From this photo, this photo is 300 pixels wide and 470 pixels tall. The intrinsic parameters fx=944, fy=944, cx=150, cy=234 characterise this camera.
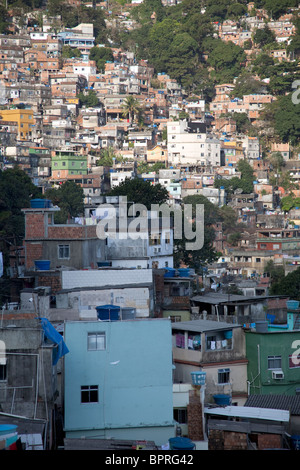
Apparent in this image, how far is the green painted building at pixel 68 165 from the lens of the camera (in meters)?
83.1

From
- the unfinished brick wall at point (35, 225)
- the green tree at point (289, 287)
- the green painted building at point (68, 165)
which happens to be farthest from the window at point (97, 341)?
the green painted building at point (68, 165)

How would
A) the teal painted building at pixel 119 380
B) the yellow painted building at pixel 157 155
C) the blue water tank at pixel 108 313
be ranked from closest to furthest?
the teal painted building at pixel 119 380 < the blue water tank at pixel 108 313 < the yellow painted building at pixel 157 155

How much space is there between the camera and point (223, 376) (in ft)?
63.1

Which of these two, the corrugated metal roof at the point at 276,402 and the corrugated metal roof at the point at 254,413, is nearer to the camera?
Answer: the corrugated metal roof at the point at 254,413

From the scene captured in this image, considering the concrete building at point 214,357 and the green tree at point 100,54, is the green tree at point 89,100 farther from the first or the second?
the concrete building at point 214,357

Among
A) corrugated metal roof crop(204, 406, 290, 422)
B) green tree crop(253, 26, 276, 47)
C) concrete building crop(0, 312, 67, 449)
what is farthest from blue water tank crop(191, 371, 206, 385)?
green tree crop(253, 26, 276, 47)

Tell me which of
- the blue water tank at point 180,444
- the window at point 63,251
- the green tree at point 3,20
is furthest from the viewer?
the green tree at point 3,20

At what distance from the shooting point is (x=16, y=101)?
97.4 metres

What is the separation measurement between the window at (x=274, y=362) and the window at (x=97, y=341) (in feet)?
12.9

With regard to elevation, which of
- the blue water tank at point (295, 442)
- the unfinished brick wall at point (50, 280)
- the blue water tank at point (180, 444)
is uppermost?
the unfinished brick wall at point (50, 280)

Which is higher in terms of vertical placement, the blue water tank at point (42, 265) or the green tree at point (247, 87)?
the green tree at point (247, 87)

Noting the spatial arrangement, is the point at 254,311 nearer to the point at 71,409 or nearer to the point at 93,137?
the point at 71,409
